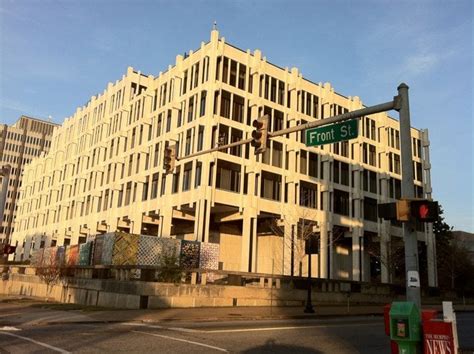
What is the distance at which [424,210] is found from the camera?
29.9 ft

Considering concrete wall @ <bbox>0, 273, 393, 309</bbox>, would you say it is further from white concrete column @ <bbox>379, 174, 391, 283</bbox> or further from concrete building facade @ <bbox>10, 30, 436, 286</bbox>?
white concrete column @ <bbox>379, 174, 391, 283</bbox>

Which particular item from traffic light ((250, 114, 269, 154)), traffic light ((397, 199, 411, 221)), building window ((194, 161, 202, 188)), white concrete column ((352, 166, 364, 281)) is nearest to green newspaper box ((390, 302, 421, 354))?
traffic light ((397, 199, 411, 221))

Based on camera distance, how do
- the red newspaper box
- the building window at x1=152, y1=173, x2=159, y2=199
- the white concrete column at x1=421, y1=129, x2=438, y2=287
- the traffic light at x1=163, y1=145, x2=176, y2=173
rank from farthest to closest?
1. the white concrete column at x1=421, y1=129, x2=438, y2=287
2. the building window at x1=152, y1=173, x2=159, y2=199
3. the traffic light at x1=163, y1=145, x2=176, y2=173
4. the red newspaper box

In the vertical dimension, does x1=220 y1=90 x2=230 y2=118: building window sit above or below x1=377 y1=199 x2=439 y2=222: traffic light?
above

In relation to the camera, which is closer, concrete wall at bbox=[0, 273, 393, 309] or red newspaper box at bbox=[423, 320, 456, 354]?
red newspaper box at bbox=[423, 320, 456, 354]

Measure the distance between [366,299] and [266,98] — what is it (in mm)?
21313

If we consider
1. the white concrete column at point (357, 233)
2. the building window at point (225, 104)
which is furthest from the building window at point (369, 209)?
the building window at point (225, 104)

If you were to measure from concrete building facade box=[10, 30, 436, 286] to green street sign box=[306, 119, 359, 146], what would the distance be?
917 inches

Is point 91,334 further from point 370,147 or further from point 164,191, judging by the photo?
point 370,147

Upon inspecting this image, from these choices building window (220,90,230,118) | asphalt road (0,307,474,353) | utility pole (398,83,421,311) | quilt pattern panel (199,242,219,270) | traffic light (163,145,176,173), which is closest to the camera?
utility pole (398,83,421,311)

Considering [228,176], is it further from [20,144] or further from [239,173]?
[20,144]

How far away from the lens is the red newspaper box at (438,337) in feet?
20.1

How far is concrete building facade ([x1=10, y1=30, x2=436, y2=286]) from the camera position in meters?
41.1

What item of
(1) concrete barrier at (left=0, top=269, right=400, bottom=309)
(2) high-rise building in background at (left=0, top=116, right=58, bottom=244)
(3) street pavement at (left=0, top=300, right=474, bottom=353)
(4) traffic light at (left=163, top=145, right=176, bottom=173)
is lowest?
A: (3) street pavement at (left=0, top=300, right=474, bottom=353)
